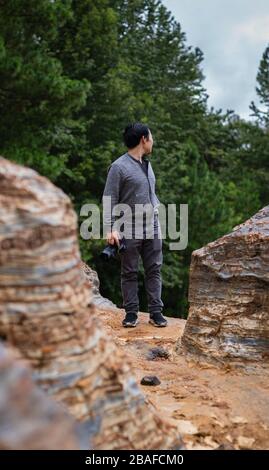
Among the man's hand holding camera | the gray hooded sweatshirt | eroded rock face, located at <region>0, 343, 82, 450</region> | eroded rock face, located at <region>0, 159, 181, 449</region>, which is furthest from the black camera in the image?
eroded rock face, located at <region>0, 343, 82, 450</region>

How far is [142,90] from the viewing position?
70.5 ft

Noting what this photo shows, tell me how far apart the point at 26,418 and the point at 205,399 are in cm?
193

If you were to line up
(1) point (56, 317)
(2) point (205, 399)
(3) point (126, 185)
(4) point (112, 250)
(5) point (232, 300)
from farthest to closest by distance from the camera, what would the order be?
1. (3) point (126, 185)
2. (4) point (112, 250)
3. (5) point (232, 300)
4. (2) point (205, 399)
5. (1) point (56, 317)

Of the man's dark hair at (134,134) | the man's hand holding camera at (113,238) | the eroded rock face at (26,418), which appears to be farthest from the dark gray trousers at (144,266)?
the eroded rock face at (26,418)

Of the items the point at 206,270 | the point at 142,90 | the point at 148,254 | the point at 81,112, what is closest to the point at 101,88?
the point at 81,112

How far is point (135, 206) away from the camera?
499 centimetres

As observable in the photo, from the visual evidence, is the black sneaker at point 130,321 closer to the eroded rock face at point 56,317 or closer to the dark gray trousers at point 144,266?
the dark gray trousers at point 144,266

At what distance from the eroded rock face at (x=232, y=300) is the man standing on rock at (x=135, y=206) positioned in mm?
1021

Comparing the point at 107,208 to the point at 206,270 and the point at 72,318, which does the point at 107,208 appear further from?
the point at 72,318

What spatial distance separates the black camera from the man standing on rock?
0.04m

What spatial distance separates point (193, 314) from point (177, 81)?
21.5m

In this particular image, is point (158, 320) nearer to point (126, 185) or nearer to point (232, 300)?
point (126, 185)

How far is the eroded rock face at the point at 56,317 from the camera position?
1.73 m

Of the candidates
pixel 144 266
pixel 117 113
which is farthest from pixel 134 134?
pixel 117 113
